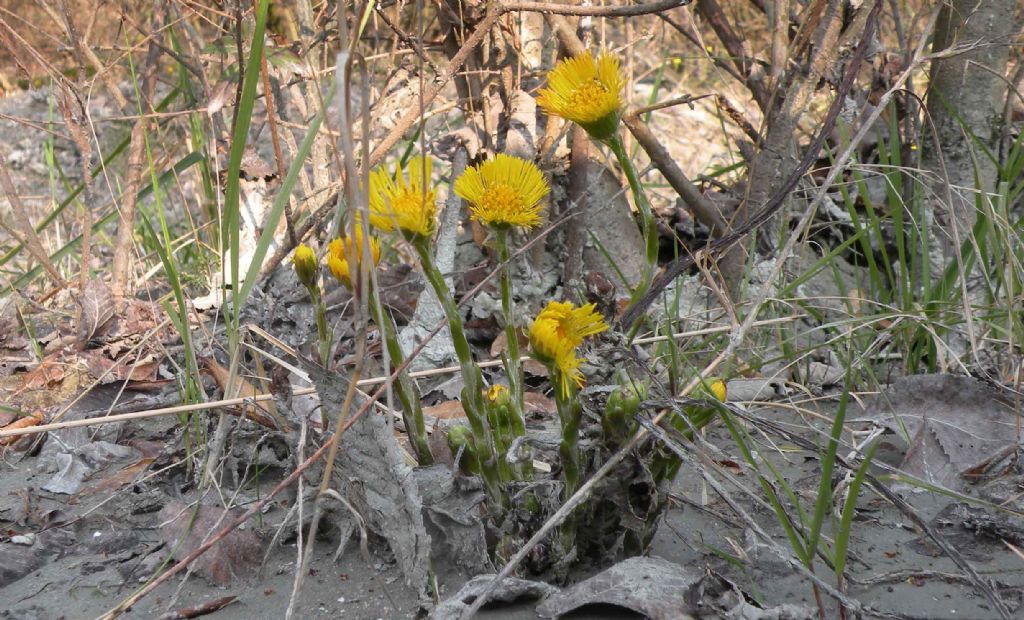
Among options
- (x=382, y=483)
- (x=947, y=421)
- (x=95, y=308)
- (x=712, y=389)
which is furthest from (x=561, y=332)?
(x=95, y=308)

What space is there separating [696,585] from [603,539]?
16cm

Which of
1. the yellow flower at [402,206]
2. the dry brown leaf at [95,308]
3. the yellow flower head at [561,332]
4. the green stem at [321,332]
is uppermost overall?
the yellow flower at [402,206]

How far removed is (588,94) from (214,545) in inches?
33.5

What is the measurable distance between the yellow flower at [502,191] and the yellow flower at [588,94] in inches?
3.9

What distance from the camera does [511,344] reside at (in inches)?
48.4

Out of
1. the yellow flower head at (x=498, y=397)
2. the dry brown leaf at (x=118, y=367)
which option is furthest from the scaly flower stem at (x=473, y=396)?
the dry brown leaf at (x=118, y=367)

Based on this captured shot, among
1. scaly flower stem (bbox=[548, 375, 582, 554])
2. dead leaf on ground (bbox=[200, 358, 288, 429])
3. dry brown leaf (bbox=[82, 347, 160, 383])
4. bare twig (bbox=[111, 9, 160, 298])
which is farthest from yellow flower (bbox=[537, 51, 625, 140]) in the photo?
bare twig (bbox=[111, 9, 160, 298])

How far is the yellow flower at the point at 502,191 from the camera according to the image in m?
1.13

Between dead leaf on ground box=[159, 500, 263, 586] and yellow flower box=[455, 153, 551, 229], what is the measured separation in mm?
598

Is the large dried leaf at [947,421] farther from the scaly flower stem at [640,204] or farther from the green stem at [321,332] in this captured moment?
the green stem at [321,332]

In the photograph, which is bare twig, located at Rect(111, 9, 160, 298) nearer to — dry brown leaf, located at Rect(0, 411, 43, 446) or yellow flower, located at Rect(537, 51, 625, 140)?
dry brown leaf, located at Rect(0, 411, 43, 446)

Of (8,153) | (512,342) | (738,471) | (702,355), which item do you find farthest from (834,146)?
(8,153)

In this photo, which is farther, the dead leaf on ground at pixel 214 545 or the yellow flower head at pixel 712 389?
the dead leaf on ground at pixel 214 545

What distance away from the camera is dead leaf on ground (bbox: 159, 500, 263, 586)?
133 cm
